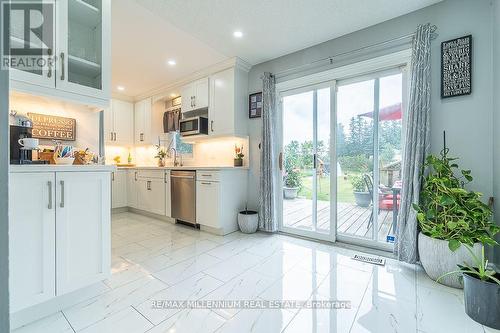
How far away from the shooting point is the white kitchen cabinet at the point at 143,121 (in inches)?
186

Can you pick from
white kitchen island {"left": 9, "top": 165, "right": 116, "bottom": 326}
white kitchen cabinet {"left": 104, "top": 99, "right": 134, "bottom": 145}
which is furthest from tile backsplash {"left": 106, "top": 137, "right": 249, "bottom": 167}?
white kitchen island {"left": 9, "top": 165, "right": 116, "bottom": 326}

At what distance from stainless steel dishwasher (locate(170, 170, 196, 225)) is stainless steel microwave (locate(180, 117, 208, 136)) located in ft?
2.34

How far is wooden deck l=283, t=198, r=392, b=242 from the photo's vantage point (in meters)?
2.61

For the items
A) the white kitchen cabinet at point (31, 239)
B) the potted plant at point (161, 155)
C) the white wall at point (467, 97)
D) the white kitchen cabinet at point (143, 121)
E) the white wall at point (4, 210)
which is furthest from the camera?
the white kitchen cabinet at point (143, 121)

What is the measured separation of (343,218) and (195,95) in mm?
3045

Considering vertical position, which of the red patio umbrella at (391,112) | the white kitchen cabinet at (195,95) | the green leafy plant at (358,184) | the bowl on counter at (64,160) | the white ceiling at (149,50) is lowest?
the green leafy plant at (358,184)

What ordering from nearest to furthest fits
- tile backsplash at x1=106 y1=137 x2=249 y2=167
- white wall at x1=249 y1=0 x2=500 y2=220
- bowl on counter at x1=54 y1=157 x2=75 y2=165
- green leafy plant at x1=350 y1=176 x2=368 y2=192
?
bowl on counter at x1=54 y1=157 x2=75 y2=165 < white wall at x1=249 y1=0 x2=500 y2=220 < green leafy plant at x1=350 y1=176 x2=368 y2=192 < tile backsplash at x1=106 y1=137 x2=249 y2=167

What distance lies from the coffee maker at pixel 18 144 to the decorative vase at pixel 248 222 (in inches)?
93.6

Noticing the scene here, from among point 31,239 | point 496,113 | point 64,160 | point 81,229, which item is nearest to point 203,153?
point 64,160

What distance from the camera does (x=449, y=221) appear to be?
1.83 meters

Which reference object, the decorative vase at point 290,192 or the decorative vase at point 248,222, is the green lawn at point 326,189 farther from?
the decorative vase at point 248,222

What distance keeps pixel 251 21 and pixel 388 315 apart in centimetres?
290

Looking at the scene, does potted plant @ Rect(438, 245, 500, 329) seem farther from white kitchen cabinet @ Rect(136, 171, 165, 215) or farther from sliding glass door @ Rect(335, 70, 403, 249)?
white kitchen cabinet @ Rect(136, 171, 165, 215)

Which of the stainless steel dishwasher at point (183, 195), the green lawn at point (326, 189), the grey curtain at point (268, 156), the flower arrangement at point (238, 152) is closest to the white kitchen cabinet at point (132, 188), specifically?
the stainless steel dishwasher at point (183, 195)
